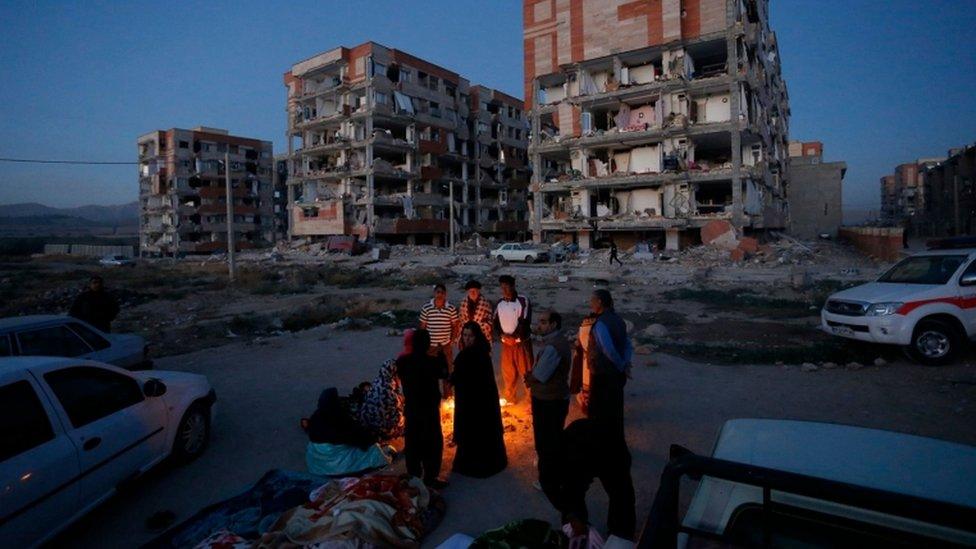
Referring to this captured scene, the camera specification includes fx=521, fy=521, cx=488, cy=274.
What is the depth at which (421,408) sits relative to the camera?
469 cm

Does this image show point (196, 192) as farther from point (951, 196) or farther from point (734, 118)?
point (951, 196)

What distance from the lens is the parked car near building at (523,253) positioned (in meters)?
A: 34.0

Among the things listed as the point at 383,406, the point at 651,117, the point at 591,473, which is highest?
the point at 651,117

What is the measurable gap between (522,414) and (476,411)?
1.91 meters

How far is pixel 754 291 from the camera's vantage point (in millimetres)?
18438

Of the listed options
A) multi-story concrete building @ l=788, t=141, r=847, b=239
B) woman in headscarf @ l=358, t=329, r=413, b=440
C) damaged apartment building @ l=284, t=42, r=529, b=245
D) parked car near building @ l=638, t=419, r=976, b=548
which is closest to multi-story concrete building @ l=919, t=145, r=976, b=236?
multi-story concrete building @ l=788, t=141, r=847, b=239

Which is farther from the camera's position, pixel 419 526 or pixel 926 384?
pixel 926 384

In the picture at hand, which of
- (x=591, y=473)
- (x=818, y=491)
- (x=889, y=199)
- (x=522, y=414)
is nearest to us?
(x=818, y=491)

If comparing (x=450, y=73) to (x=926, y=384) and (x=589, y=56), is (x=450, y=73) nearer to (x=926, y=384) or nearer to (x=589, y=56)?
(x=589, y=56)

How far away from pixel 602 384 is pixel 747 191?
3390cm

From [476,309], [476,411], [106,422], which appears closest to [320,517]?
[476,411]

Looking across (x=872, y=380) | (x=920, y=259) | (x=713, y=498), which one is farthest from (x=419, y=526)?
(x=920, y=259)

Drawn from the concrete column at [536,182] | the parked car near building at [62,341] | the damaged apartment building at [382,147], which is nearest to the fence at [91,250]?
the damaged apartment building at [382,147]

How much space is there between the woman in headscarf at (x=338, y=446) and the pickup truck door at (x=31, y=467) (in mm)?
1826
